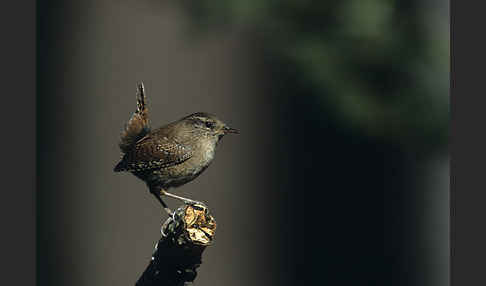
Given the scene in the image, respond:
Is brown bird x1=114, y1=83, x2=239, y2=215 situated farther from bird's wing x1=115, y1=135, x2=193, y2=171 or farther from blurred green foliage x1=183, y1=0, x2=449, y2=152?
blurred green foliage x1=183, y1=0, x2=449, y2=152

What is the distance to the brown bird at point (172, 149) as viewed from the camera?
126 cm

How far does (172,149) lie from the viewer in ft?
4.16

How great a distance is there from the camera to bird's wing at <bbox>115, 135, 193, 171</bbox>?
4.14ft

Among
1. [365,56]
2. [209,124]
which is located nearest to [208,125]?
[209,124]

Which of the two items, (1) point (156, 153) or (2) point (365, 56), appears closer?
(1) point (156, 153)

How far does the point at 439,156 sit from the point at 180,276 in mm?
875

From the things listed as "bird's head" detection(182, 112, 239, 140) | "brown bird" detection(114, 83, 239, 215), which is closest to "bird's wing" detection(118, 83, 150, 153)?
"brown bird" detection(114, 83, 239, 215)

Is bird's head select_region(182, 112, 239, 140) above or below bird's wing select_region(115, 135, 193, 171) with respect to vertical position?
above

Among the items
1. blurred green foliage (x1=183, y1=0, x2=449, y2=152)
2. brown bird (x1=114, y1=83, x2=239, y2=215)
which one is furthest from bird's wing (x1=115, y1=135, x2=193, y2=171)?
blurred green foliage (x1=183, y1=0, x2=449, y2=152)

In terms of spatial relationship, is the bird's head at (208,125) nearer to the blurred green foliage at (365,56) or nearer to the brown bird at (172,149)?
the brown bird at (172,149)

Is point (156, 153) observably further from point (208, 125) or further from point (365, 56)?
point (365, 56)

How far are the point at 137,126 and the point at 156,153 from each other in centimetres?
10

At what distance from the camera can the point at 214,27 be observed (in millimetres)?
1456

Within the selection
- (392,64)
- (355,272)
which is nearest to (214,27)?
(392,64)
